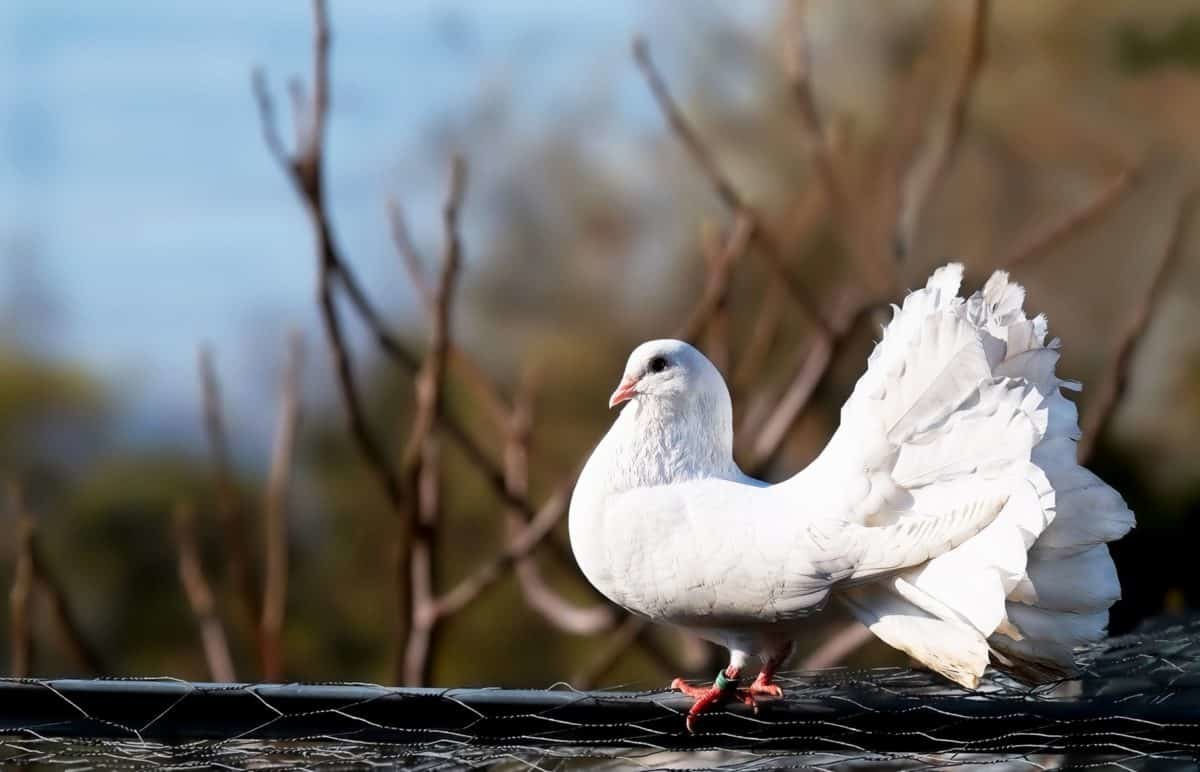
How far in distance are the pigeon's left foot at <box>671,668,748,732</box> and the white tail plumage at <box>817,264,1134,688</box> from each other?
0.08 metres

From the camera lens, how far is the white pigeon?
0.65 meters

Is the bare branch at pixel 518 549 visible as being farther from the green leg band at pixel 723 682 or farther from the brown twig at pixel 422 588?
the green leg band at pixel 723 682

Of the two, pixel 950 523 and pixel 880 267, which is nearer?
pixel 950 523

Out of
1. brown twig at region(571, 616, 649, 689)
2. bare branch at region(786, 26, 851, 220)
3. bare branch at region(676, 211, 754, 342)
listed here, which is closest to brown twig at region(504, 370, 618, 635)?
brown twig at region(571, 616, 649, 689)

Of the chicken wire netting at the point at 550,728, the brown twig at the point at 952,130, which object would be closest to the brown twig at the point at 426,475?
the brown twig at the point at 952,130

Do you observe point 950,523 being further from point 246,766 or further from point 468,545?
point 468,545

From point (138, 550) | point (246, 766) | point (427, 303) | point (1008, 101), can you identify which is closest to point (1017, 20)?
point (1008, 101)

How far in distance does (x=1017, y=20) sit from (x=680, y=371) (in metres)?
2.06

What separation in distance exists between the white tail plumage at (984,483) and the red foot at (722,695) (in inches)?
3.0

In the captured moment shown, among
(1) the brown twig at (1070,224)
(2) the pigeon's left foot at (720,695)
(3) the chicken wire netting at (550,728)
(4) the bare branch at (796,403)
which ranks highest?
(1) the brown twig at (1070,224)

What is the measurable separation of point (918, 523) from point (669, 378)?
170 millimetres

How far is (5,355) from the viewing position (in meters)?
2.36

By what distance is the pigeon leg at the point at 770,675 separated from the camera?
733mm

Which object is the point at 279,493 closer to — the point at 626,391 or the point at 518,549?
the point at 518,549
